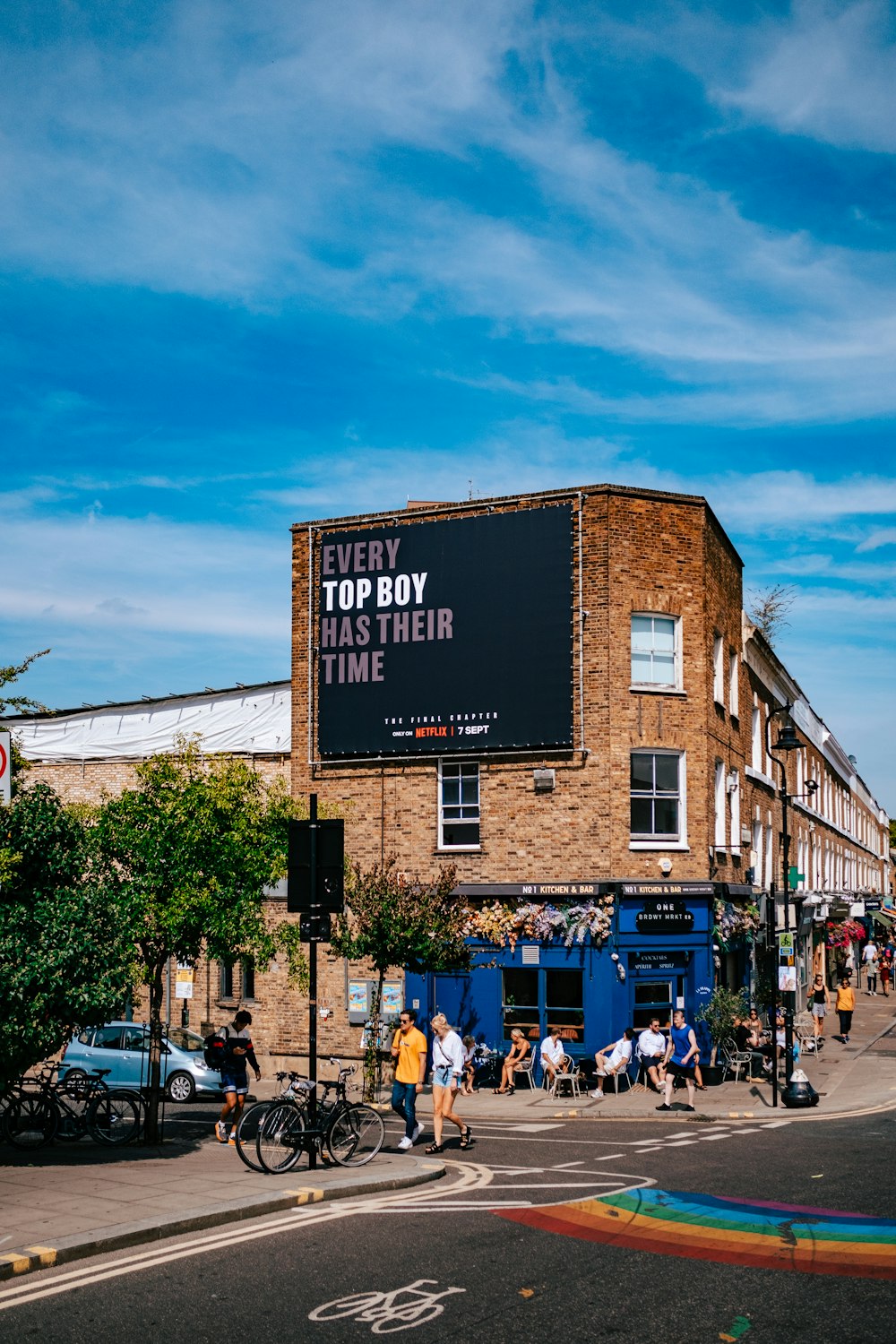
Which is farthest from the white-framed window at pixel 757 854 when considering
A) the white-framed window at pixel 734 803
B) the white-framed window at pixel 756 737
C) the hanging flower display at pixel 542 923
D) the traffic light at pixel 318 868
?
the traffic light at pixel 318 868

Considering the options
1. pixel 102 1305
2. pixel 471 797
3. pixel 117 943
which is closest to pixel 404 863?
pixel 471 797

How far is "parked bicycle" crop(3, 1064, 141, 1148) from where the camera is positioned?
1814 centimetres

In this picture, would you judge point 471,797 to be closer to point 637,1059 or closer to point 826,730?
point 637,1059

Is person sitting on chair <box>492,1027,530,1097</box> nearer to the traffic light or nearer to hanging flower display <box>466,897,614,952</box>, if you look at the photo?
hanging flower display <box>466,897,614,952</box>

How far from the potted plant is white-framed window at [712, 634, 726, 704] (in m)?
7.11

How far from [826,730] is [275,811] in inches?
1762

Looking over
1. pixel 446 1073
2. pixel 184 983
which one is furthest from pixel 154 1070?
pixel 184 983

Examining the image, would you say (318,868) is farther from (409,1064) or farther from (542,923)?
(542,923)

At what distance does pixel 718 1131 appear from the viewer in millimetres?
21234

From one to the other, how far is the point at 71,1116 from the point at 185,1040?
10.7 m

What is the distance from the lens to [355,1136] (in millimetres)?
16297

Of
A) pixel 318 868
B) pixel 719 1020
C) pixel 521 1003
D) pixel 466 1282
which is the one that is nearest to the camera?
pixel 466 1282

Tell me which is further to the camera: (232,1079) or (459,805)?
(459,805)

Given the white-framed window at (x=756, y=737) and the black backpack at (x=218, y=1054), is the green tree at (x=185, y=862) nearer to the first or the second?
the black backpack at (x=218, y=1054)
